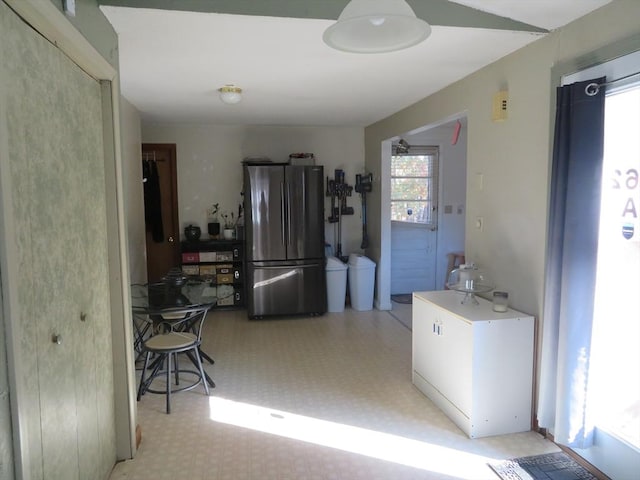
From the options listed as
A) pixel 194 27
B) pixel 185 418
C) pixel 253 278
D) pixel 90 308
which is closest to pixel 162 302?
pixel 185 418

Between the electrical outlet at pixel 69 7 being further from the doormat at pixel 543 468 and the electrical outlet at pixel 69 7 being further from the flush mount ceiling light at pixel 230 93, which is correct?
the doormat at pixel 543 468

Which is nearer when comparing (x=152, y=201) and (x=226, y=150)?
(x=152, y=201)

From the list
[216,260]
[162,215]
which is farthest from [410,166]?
[162,215]

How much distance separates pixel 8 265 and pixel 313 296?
13.4ft

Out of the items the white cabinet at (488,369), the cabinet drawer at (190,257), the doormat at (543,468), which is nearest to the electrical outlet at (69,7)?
the white cabinet at (488,369)

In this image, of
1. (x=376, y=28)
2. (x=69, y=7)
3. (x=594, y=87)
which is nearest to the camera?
(x=376, y=28)

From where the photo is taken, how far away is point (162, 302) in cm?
305

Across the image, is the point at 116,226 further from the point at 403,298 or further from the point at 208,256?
the point at 403,298

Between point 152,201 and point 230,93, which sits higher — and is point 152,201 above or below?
below

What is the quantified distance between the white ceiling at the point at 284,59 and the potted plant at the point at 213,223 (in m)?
1.45

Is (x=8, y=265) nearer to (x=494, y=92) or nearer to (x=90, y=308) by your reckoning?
(x=90, y=308)

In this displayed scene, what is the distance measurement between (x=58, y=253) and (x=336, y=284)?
3.93 meters

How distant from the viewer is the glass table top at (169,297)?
115 inches

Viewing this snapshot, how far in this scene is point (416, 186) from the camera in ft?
20.0
